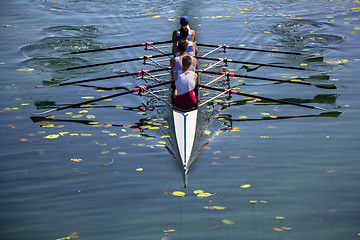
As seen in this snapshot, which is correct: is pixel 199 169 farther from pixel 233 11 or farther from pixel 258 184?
pixel 233 11

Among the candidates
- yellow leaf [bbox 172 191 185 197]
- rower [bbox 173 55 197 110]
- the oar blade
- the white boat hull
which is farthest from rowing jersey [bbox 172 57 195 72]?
yellow leaf [bbox 172 191 185 197]

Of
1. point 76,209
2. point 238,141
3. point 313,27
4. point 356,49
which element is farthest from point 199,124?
point 313,27

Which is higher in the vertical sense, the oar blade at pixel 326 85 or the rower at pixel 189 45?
the rower at pixel 189 45

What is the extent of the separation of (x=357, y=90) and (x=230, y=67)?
3.84 meters

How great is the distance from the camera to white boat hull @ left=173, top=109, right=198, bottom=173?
31.0 feet

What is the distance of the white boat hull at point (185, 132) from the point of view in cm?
945

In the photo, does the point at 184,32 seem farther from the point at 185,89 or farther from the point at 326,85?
the point at 326,85

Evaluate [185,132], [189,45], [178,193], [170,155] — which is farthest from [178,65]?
[178,193]

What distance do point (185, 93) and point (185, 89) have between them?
83 mm

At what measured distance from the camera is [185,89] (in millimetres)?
10539

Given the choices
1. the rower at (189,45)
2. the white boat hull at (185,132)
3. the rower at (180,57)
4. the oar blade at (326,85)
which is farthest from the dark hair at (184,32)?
the oar blade at (326,85)

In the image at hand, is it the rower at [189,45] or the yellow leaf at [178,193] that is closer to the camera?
the yellow leaf at [178,193]

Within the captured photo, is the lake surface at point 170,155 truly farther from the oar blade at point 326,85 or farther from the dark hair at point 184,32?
the dark hair at point 184,32

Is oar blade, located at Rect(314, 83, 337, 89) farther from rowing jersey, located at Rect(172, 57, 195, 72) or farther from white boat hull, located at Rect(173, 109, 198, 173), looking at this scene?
white boat hull, located at Rect(173, 109, 198, 173)
